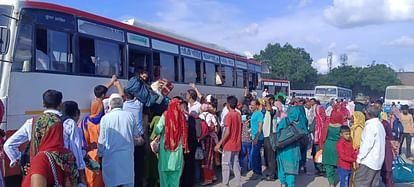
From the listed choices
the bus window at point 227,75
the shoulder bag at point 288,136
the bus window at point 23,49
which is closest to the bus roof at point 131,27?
the bus window at point 23,49

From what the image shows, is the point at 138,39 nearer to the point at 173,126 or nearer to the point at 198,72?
the point at 198,72

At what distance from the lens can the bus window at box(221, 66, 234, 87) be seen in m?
18.2

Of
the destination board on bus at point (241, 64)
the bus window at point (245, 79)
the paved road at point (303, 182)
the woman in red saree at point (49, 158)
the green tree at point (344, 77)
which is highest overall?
the green tree at point (344, 77)

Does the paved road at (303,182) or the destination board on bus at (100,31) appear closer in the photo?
the destination board on bus at (100,31)

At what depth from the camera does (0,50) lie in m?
7.79

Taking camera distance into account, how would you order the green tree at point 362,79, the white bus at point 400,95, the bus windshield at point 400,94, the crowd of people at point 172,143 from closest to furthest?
the crowd of people at point 172,143 < the white bus at point 400,95 < the bus windshield at point 400,94 < the green tree at point 362,79

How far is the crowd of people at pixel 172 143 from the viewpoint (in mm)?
4477

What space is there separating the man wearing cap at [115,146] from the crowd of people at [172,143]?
0.01 metres

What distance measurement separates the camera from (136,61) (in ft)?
37.8

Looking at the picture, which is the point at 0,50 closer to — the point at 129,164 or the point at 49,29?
the point at 49,29

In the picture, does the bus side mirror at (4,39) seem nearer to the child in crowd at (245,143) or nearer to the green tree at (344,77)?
the child in crowd at (245,143)

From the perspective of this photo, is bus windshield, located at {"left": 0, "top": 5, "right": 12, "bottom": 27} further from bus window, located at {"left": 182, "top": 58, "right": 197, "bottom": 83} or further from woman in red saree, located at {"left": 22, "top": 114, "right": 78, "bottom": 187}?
bus window, located at {"left": 182, "top": 58, "right": 197, "bottom": 83}

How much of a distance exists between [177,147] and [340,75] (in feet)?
259

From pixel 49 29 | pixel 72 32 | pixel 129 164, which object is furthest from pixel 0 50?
pixel 129 164
